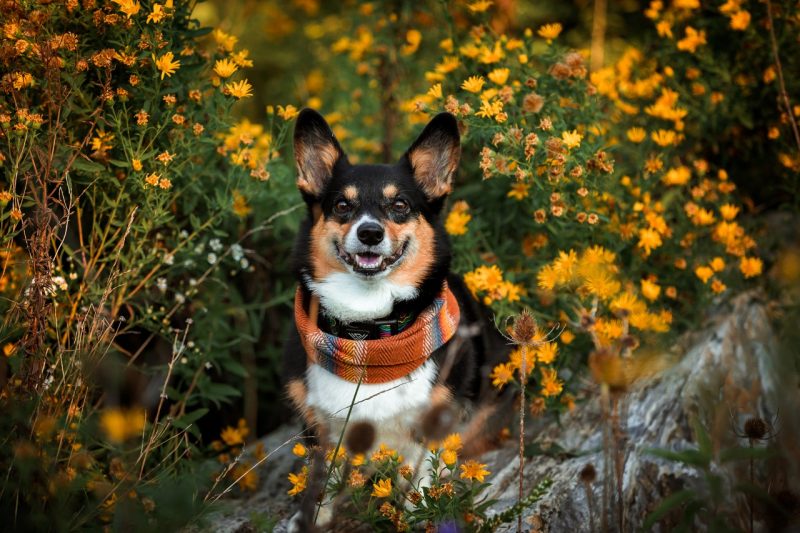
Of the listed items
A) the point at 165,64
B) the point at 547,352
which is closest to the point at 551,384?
the point at 547,352

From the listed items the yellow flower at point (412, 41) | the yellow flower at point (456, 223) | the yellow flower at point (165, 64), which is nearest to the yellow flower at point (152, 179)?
the yellow flower at point (165, 64)

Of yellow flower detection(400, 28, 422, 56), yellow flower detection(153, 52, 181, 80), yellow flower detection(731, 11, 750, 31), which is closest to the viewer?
yellow flower detection(153, 52, 181, 80)

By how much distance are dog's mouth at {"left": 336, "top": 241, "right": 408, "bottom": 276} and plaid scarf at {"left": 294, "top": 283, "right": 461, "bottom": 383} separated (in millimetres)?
262

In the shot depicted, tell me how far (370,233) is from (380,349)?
462 mm

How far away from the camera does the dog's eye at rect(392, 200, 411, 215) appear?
307 cm

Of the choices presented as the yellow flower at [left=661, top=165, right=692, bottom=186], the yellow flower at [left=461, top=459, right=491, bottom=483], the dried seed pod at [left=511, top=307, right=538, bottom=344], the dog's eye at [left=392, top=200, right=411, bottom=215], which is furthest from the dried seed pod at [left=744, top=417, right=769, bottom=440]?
the yellow flower at [left=661, top=165, right=692, bottom=186]

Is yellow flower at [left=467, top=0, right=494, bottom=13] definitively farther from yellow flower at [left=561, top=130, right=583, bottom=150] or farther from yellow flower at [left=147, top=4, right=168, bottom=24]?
yellow flower at [left=147, top=4, right=168, bottom=24]

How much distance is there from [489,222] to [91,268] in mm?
1943

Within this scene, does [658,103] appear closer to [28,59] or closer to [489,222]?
[489,222]

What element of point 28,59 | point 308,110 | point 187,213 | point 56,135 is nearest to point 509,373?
point 308,110

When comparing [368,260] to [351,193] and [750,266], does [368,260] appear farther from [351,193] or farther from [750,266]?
[750,266]

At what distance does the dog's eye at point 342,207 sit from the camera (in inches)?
120

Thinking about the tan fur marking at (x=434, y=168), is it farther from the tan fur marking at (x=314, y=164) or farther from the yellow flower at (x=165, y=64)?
the yellow flower at (x=165, y=64)

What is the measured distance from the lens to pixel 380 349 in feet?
9.15
